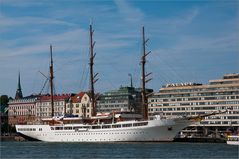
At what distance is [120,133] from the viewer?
311 feet

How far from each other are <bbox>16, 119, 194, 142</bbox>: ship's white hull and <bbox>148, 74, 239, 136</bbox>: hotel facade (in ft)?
158

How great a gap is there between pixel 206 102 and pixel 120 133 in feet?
182

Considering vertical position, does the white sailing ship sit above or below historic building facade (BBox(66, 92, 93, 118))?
below

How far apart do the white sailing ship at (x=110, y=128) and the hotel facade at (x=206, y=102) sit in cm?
4509

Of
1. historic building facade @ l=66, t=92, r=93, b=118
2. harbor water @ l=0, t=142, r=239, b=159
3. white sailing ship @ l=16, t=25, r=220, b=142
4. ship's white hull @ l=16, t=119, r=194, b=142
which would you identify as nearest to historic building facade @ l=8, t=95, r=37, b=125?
historic building facade @ l=66, t=92, r=93, b=118

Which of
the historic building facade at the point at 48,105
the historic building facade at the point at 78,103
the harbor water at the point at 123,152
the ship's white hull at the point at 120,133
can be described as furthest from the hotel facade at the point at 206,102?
the harbor water at the point at 123,152

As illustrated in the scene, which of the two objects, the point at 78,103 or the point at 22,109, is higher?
the point at 78,103

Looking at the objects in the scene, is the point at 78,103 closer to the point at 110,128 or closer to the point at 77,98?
the point at 77,98

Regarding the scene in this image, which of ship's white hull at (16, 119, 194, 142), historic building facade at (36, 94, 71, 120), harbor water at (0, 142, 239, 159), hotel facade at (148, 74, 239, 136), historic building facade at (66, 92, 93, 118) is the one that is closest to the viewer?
harbor water at (0, 142, 239, 159)

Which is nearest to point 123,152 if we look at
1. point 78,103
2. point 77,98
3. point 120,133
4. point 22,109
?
point 120,133

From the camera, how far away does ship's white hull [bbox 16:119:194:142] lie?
91.9 metres

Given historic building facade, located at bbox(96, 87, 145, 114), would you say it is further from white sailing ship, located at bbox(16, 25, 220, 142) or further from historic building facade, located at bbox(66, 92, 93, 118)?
white sailing ship, located at bbox(16, 25, 220, 142)

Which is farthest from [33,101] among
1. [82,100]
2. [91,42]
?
[91,42]

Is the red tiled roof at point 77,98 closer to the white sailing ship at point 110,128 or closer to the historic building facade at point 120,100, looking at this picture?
the historic building facade at point 120,100
